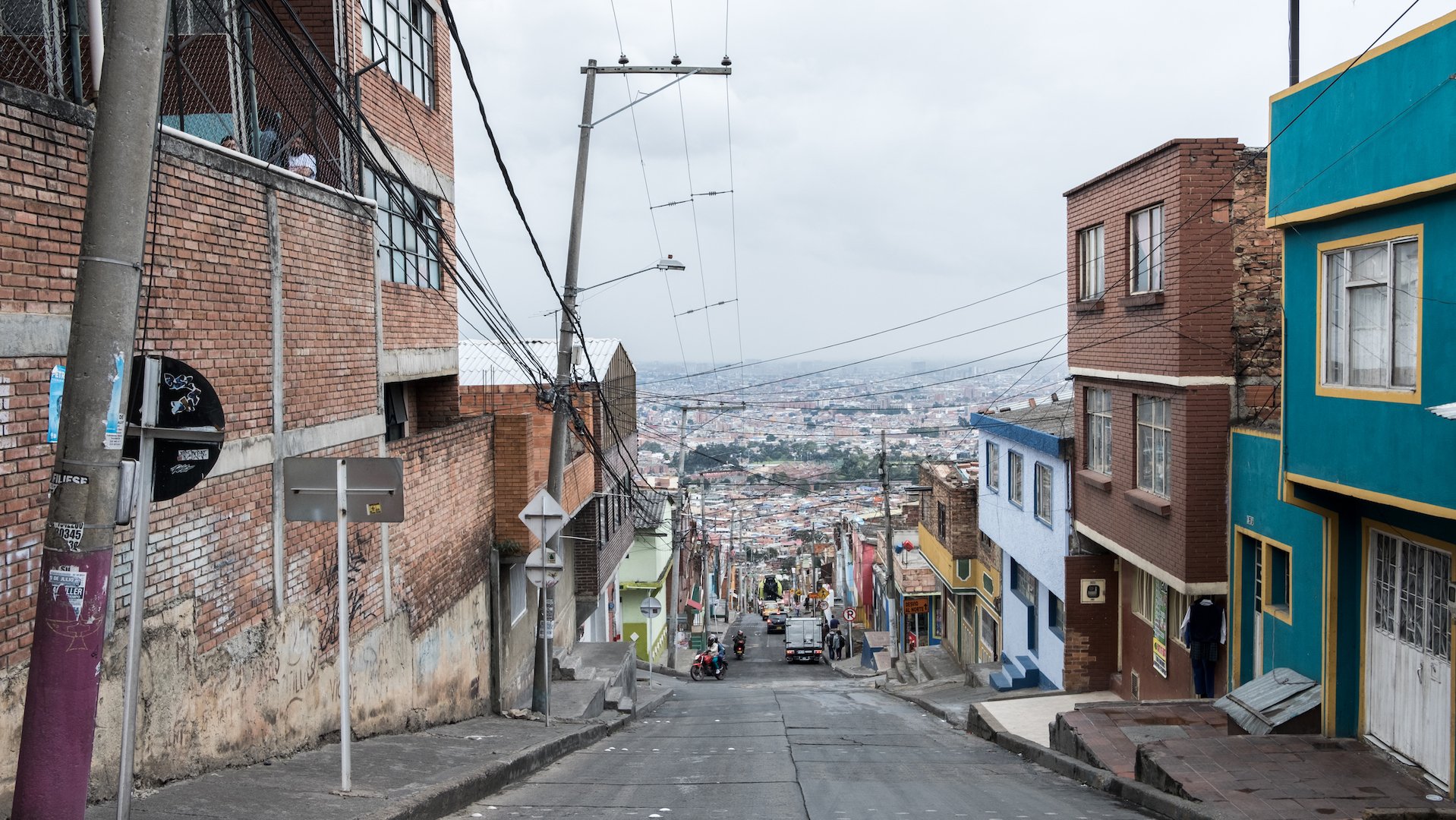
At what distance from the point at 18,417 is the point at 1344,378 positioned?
980 centimetres

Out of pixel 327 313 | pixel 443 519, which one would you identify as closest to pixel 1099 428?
pixel 443 519

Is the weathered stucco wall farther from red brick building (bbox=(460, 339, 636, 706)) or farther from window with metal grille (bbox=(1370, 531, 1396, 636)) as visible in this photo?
window with metal grille (bbox=(1370, 531, 1396, 636))

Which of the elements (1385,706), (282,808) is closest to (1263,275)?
(1385,706)

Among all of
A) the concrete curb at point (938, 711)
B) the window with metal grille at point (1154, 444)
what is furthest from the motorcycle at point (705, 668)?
the window with metal grille at point (1154, 444)

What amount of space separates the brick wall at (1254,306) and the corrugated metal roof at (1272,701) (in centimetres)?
378

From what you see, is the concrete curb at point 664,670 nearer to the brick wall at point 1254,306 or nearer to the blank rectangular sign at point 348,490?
the brick wall at point 1254,306

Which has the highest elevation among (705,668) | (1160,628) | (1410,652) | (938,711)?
(1410,652)

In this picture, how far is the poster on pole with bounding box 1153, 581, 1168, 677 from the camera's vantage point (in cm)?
1603

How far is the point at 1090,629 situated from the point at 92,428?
16733mm

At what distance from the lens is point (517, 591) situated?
1742cm

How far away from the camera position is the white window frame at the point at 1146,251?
48.0 ft

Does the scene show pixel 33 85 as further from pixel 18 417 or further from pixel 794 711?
pixel 794 711

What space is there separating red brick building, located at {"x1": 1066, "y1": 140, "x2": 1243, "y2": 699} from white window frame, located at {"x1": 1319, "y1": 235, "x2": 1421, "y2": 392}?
155 inches

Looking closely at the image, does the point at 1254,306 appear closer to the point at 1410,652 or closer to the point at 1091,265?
the point at 1091,265
